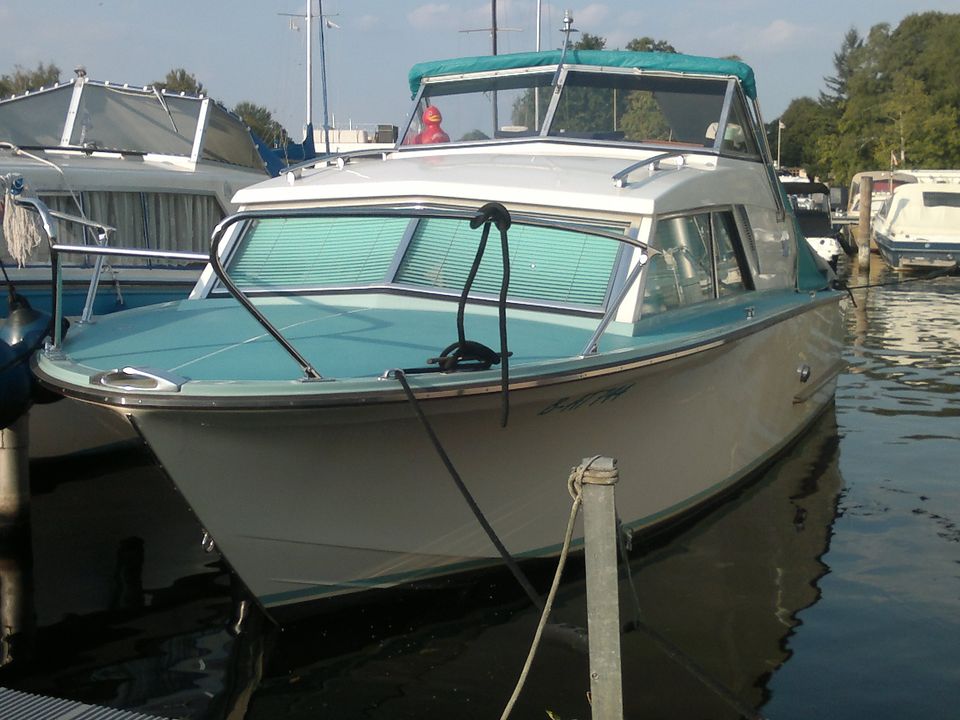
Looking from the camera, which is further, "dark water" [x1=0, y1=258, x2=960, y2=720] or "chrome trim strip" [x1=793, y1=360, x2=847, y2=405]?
"chrome trim strip" [x1=793, y1=360, x2=847, y2=405]

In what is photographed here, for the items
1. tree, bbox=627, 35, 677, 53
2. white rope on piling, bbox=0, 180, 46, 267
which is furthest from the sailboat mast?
white rope on piling, bbox=0, 180, 46, 267

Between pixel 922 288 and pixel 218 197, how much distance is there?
1399cm

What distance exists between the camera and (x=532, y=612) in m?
5.51

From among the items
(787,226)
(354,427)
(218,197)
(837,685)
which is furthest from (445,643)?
(218,197)

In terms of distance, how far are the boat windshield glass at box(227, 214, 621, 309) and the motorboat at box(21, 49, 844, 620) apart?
0.05 feet

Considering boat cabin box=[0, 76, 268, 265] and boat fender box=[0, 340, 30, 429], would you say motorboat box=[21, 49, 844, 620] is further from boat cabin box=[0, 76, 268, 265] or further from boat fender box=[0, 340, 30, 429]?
boat cabin box=[0, 76, 268, 265]

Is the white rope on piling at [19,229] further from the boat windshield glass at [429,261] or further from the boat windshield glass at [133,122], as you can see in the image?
the boat windshield glass at [133,122]

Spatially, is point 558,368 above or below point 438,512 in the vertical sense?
above

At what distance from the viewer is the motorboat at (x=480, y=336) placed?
14.7 ft

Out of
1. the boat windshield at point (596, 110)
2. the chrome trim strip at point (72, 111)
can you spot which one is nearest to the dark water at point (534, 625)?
the boat windshield at point (596, 110)

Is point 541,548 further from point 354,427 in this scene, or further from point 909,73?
point 909,73

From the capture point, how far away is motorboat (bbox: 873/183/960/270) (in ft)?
70.7

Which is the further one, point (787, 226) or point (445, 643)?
point (787, 226)

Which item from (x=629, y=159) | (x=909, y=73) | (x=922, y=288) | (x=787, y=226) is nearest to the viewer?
(x=629, y=159)
